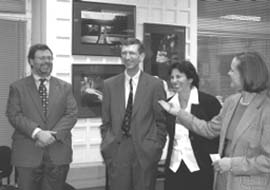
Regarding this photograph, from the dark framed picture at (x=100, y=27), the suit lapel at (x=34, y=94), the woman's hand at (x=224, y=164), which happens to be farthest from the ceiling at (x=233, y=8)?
the woman's hand at (x=224, y=164)

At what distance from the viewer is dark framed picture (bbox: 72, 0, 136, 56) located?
5410mm

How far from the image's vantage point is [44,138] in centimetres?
371

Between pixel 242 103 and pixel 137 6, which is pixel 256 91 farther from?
pixel 137 6

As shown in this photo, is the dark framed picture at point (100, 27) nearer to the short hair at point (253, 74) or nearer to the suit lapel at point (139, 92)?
the suit lapel at point (139, 92)

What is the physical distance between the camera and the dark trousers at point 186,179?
3.45 meters

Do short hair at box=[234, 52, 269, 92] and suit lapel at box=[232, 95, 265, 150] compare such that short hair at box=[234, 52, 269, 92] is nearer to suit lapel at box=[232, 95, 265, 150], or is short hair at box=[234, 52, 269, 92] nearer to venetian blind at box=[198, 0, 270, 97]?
suit lapel at box=[232, 95, 265, 150]

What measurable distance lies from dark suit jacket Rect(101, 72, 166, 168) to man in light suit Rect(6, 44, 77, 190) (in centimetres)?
51

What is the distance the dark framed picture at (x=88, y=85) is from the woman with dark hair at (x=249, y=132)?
287cm

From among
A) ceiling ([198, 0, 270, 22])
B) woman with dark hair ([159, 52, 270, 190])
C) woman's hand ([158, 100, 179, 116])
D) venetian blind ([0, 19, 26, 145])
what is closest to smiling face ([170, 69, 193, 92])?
woman's hand ([158, 100, 179, 116])

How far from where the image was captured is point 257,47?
25.4 feet

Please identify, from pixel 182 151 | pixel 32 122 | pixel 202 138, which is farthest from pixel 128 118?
pixel 32 122

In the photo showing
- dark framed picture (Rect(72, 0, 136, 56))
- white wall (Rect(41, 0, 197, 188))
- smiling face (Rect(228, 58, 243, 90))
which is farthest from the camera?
dark framed picture (Rect(72, 0, 136, 56))

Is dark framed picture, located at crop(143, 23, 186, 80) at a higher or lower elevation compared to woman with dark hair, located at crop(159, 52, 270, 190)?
higher

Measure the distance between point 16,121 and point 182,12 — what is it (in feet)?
11.0
